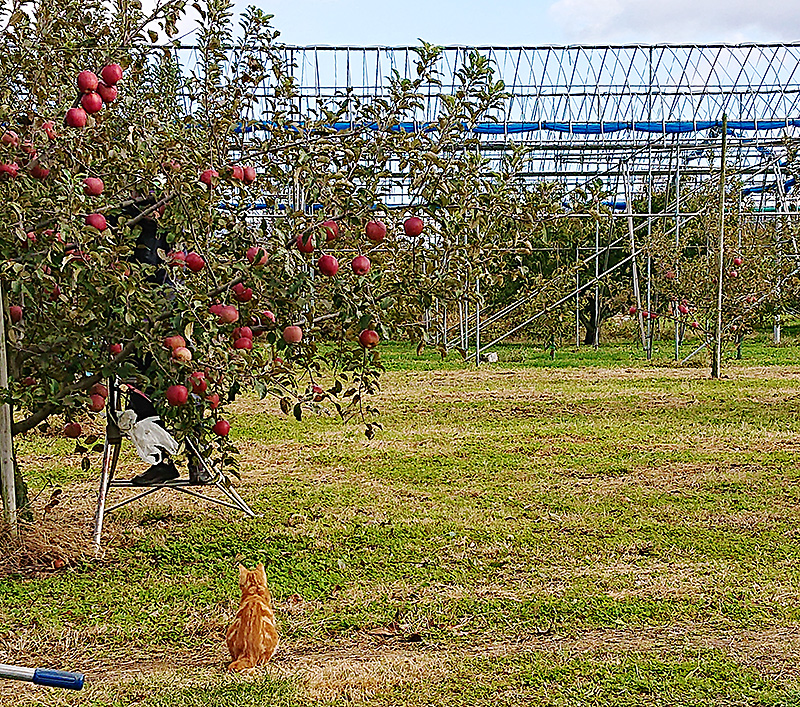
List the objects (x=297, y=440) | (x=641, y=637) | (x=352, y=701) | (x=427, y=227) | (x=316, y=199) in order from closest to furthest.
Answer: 1. (x=352, y=701)
2. (x=641, y=637)
3. (x=316, y=199)
4. (x=427, y=227)
5. (x=297, y=440)

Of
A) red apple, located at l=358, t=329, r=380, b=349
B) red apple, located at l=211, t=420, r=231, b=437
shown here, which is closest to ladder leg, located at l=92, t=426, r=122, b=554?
red apple, located at l=211, t=420, r=231, b=437

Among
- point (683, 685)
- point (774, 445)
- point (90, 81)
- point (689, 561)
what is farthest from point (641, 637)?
point (774, 445)

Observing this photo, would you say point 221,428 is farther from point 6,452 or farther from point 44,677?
point 44,677

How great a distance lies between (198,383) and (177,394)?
129mm

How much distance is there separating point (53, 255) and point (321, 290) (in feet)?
3.23

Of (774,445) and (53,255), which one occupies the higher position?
(53,255)

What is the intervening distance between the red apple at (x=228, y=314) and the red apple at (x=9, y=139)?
0.88 meters

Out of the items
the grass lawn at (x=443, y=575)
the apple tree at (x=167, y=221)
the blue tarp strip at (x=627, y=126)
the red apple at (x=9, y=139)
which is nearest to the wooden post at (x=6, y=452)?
the apple tree at (x=167, y=221)

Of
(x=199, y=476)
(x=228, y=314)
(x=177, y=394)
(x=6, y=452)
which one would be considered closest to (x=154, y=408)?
(x=6, y=452)

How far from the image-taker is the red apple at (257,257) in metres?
3.51

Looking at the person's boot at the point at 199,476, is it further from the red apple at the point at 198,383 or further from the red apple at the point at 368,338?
the red apple at the point at 368,338

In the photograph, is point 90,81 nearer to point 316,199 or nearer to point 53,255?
point 53,255

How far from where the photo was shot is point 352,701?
3014mm

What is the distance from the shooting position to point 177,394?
11.8 feet
